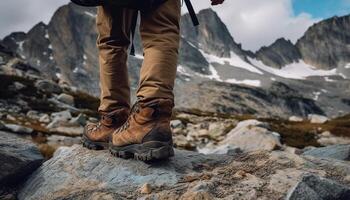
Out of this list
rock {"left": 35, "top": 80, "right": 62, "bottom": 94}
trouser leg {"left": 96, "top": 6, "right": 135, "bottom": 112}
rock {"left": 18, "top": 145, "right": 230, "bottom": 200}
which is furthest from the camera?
rock {"left": 35, "top": 80, "right": 62, "bottom": 94}

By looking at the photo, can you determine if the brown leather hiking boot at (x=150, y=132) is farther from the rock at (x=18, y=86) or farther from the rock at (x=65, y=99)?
the rock at (x=65, y=99)

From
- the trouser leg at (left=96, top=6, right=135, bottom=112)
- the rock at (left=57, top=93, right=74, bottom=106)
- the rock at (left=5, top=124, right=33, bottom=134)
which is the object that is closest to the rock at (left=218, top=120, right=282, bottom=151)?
the rock at (left=5, top=124, right=33, bottom=134)

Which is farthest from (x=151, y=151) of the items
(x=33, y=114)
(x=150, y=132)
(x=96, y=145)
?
(x=33, y=114)

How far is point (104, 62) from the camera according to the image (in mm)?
4961

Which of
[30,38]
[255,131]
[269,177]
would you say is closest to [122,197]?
[269,177]

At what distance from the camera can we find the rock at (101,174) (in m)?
4.16

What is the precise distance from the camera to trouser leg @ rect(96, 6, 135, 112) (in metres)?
4.79

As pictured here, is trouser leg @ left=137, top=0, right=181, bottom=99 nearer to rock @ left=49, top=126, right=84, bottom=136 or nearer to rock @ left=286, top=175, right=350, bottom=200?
rock @ left=286, top=175, right=350, bottom=200

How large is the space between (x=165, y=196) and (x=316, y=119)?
38.8 m

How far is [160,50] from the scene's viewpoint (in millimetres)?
4449

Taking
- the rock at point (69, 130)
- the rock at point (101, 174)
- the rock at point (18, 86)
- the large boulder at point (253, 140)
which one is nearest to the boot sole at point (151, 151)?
the rock at point (101, 174)

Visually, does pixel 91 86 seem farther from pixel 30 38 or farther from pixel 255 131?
pixel 255 131

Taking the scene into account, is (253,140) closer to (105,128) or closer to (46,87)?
(105,128)

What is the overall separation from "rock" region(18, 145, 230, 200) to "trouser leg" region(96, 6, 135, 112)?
22.7 inches
